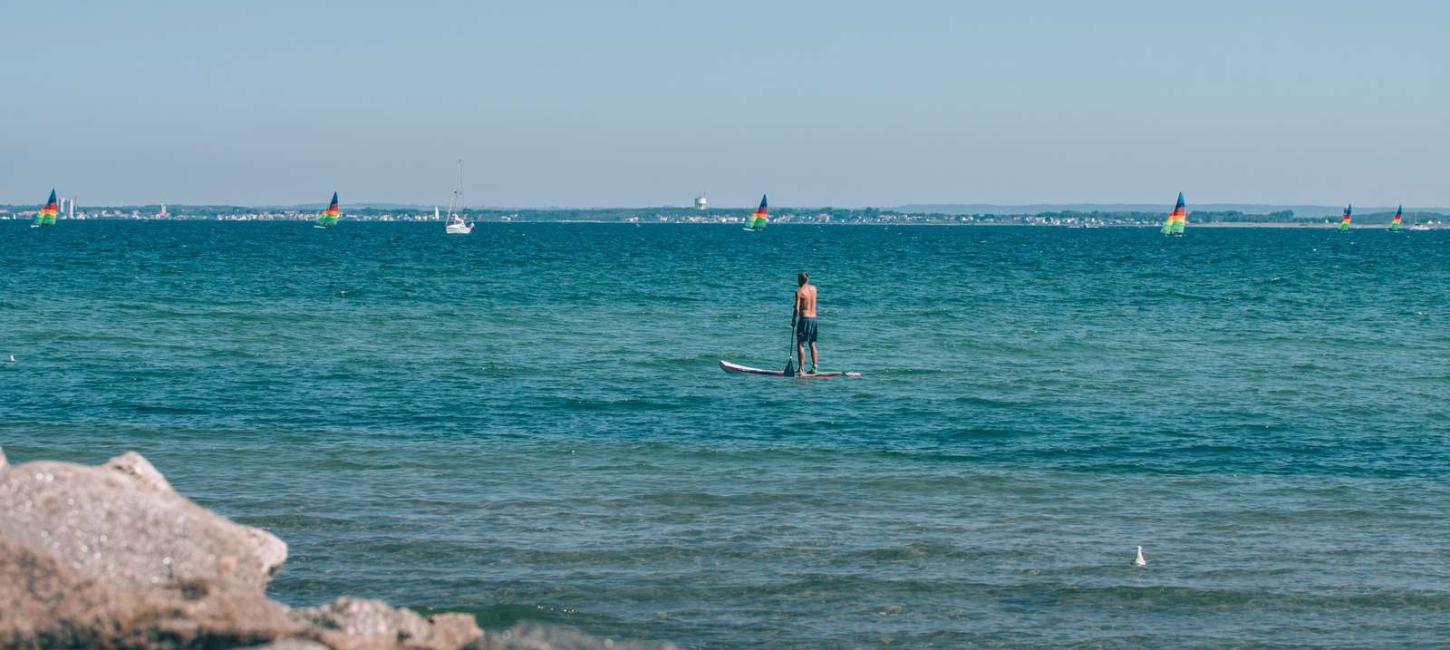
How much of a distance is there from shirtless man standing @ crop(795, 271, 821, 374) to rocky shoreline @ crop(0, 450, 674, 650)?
18231mm

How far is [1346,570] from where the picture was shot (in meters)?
12.1

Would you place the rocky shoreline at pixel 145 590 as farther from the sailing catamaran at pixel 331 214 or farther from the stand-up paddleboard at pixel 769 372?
the sailing catamaran at pixel 331 214

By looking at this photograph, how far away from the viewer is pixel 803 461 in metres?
16.8

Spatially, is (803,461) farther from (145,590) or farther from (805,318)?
(145,590)

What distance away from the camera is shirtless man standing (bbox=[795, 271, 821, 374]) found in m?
25.3

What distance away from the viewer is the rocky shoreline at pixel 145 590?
650cm

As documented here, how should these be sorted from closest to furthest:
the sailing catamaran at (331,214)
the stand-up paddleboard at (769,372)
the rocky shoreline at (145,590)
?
the rocky shoreline at (145,590)
the stand-up paddleboard at (769,372)
the sailing catamaran at (331,214)

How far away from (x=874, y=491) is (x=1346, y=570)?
15.0 ft

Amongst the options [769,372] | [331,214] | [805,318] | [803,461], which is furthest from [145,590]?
[331,214]

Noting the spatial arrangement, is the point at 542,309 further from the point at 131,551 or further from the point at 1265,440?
the point at 131,551

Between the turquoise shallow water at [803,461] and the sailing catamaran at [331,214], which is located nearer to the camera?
the turquoise shallow water at [803,461]

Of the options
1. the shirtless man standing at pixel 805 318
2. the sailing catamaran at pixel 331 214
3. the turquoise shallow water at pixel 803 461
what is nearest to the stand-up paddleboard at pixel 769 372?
the shirtless man standing at pixel 805 318

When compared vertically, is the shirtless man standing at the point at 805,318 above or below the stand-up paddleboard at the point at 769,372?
above

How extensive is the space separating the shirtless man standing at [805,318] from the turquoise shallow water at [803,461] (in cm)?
88
